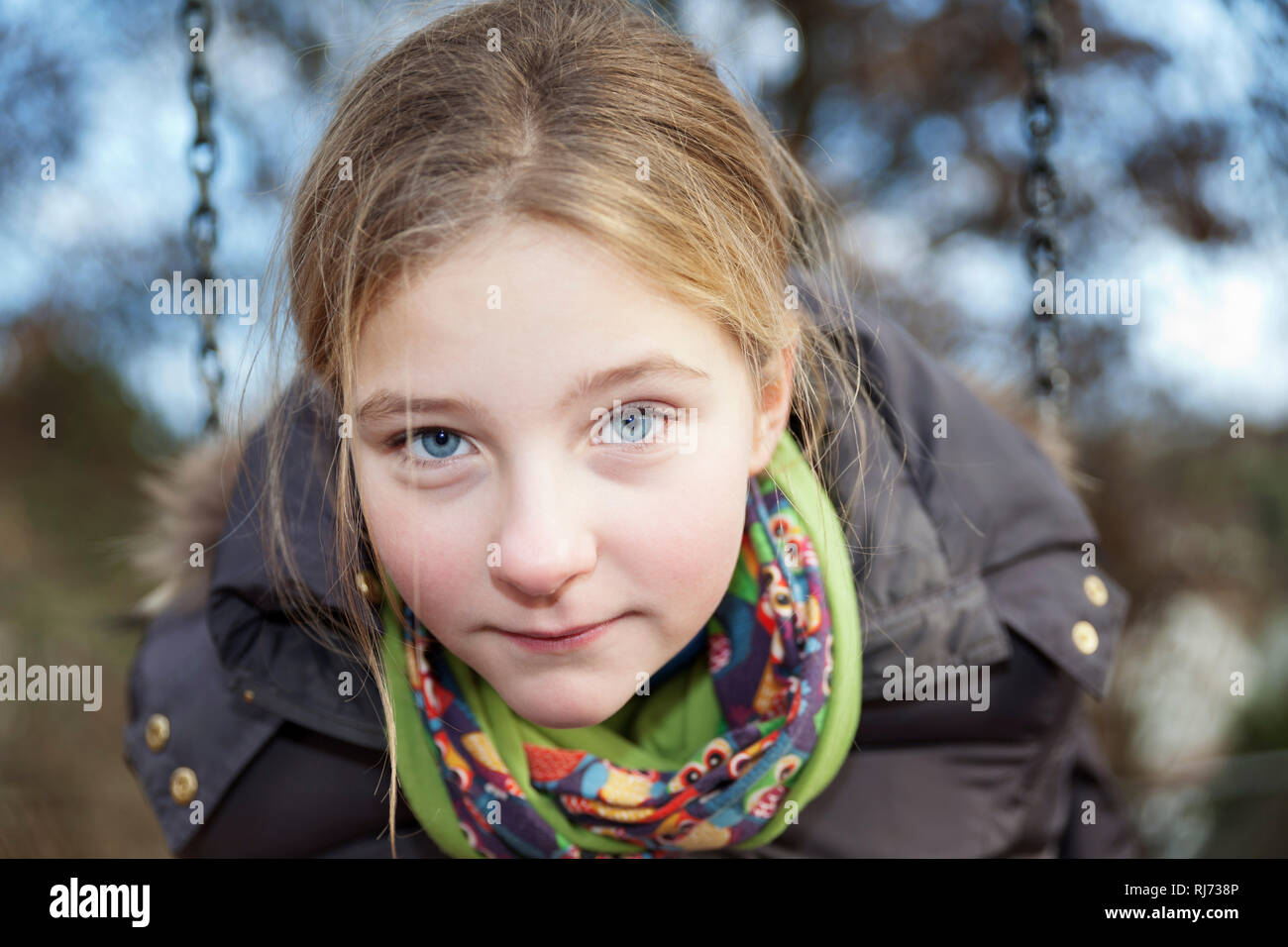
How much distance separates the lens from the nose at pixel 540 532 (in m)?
0.53

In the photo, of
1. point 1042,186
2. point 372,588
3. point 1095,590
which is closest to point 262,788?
point 372,588

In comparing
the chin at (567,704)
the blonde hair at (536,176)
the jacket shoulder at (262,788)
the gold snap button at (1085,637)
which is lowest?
the jacket shoulder at (262,788)

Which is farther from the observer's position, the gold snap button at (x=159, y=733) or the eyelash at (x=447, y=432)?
the gold snap button at (x=159, y=733)

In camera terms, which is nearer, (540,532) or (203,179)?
(540,532)

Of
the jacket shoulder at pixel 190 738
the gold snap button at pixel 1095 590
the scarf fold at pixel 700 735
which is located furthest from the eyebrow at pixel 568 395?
the gold snap button at pixel 1095 590

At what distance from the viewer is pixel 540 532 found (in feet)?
1.74

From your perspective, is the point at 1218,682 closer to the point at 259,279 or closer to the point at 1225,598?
the point at 1225,598

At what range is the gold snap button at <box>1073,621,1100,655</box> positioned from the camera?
2.76ft

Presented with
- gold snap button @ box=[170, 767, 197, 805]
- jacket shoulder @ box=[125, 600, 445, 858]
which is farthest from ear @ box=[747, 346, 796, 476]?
gold snap button @ box=[170, 767, 197, 805]

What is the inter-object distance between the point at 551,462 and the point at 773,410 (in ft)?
0.68

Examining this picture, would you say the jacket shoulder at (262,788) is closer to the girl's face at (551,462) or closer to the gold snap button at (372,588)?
the gold snap button at (372,588)

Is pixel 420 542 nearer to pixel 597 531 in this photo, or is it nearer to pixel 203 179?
pixel 597 531

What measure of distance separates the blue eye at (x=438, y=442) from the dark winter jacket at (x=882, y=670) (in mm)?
253
